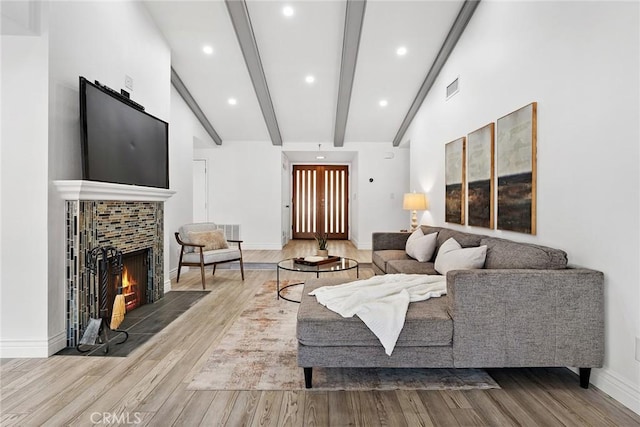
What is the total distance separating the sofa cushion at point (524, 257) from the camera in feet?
7.63

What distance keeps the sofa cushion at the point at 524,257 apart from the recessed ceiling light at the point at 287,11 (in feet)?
11.2

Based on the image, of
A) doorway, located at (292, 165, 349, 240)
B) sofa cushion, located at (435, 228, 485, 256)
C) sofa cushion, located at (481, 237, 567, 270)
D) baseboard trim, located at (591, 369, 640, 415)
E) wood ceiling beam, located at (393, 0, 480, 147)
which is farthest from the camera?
doorway, located at (292, 165, 349, 240)

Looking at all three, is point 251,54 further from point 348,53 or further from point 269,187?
point 269,187

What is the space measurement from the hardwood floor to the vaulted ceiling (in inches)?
146

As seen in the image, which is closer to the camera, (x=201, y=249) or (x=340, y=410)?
(x=340, y=410)

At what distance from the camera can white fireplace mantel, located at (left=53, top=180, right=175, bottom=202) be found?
8.74ft

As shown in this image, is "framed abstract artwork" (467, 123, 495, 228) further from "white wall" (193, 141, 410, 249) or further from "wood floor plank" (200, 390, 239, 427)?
"white wall" (193, 141, 410, 249)

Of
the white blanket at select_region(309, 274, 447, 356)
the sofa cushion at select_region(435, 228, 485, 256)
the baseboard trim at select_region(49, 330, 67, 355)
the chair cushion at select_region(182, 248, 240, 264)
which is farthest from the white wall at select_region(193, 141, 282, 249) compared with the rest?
the white blanket at select_region(309, 274, 447, 356)

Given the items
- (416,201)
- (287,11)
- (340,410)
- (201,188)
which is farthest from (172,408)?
(201,188)

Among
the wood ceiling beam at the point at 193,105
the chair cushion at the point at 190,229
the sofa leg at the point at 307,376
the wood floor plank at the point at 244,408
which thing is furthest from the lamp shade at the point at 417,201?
the wood floor plank at the point at 244,408

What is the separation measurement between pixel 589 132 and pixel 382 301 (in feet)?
5.52

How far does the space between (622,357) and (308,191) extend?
29.2 ft

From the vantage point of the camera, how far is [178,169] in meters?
5.46

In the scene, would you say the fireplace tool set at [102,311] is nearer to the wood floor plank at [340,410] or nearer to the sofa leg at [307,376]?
the sofa leg at [307,376]
